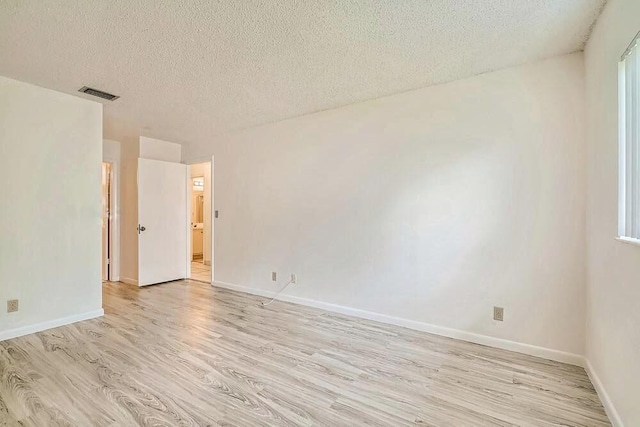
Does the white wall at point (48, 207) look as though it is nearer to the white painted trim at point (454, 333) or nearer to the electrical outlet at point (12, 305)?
the electrical outlet at point (12, 305)

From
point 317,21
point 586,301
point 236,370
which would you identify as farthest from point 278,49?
point 586,301

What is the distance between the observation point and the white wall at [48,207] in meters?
2.77

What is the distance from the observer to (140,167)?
179 inches

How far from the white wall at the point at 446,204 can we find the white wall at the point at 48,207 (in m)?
1.94

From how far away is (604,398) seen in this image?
177 centimetres

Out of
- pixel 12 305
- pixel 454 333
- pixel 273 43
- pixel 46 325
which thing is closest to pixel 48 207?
pixel 12 305

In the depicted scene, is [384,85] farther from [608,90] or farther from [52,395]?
[52,395]

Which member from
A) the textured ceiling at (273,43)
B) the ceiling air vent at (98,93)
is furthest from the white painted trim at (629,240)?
the ceiling air vent at (98,93)

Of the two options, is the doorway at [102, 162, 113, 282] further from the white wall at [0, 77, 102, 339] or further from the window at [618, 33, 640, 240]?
the window at [618, 33, 640, 240]

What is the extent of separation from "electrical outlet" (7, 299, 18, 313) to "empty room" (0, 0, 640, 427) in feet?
0.05

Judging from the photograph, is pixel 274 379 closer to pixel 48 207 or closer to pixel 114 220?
pixel 48 207

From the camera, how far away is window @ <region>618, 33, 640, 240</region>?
1.48 meters

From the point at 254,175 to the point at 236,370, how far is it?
8.86ft

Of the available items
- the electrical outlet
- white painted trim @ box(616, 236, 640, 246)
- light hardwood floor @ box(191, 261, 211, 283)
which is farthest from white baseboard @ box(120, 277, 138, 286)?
white painted trim @ box(616, 236, 640, 246)
